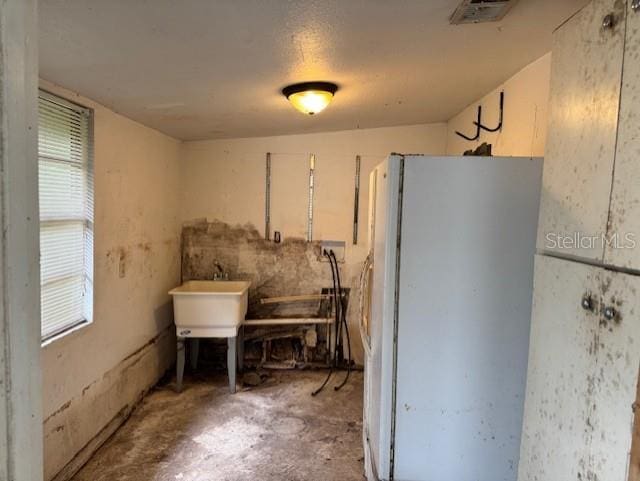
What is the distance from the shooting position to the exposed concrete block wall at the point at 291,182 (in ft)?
12.7

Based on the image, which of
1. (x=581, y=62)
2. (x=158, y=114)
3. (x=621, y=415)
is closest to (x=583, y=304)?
(x=621, y=415)

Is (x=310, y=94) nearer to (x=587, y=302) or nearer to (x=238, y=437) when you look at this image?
(x=587, y=302)

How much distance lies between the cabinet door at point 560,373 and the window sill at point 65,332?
6.93ft

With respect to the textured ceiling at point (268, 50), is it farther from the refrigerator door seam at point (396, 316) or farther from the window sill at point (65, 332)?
the window sill at point (65, 332)

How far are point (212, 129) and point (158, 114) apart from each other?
2.20ft

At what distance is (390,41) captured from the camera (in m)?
1.71

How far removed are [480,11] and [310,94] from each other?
0.98 metres

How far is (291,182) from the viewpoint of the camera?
390cm

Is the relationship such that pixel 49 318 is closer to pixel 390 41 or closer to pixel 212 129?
pixel 212 129

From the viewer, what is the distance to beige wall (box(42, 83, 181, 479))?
216 centimetres

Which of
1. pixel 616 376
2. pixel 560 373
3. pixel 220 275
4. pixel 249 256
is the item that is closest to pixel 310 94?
pixel 560 373

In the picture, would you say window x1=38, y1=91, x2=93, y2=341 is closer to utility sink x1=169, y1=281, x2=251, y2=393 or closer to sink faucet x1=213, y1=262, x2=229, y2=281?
utility sink x1=169, y1=281, x2=251, y2=393

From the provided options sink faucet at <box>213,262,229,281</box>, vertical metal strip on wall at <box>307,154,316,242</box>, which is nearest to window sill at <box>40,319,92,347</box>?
sink faucet at <box>213,262,229,281</box>

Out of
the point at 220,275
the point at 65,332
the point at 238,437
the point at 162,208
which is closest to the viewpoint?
the point at 65,332
